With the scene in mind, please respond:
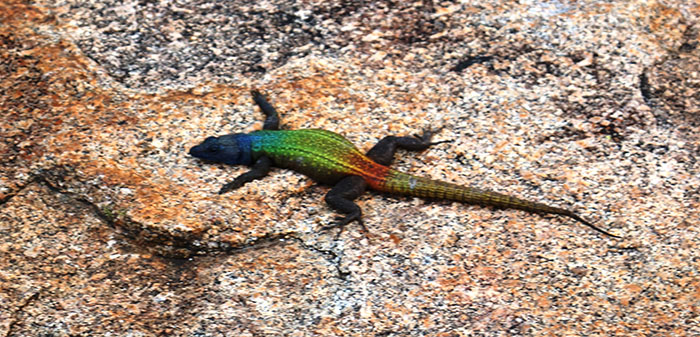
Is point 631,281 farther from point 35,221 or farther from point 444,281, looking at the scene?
point 35,221

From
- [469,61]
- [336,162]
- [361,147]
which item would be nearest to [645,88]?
[469,61]

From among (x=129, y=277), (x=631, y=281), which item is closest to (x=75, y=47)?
(x=129, y=277)

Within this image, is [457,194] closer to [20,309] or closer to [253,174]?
[253,174]

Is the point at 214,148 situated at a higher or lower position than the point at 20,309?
higher

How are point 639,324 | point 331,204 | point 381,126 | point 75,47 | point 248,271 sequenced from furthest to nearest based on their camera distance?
point 75,47, point 381,126, point 331,204, point 248,271, point 639,324

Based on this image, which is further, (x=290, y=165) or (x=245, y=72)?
(x=245, y=72)

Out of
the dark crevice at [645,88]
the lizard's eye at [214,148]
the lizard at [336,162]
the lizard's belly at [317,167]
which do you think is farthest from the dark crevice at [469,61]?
the lizard's eye at [214,148]

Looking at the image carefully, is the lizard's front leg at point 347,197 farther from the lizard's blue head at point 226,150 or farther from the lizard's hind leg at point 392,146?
the lizard's blue head at point 226,150
